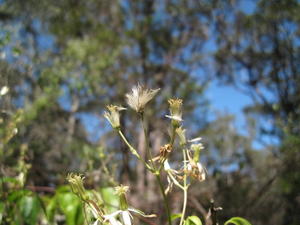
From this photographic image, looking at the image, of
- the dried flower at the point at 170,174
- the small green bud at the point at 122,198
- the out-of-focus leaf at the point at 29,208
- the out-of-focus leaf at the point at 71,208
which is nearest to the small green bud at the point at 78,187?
the small green bud at the point at 122,198

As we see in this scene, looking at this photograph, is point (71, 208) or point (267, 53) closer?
point (71, 208)

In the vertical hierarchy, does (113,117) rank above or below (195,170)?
above

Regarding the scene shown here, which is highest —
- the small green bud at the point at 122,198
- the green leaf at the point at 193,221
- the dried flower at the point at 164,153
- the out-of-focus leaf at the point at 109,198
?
the dried flower at the point at 164,153

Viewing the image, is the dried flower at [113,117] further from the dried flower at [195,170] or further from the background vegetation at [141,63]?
the background vegetation at [141,63]

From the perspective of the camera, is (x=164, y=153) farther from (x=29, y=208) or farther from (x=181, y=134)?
(x=29, y=208)

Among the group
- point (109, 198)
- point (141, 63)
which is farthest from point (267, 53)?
point (109, 198)

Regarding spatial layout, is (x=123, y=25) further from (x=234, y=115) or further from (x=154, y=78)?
(x=234, y=115)

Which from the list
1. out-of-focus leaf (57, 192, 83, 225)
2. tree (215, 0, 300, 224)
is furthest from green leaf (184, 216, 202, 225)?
tree (215, 0, 300, 224)

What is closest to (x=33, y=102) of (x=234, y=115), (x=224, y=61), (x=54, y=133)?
(x=54, y=133)
